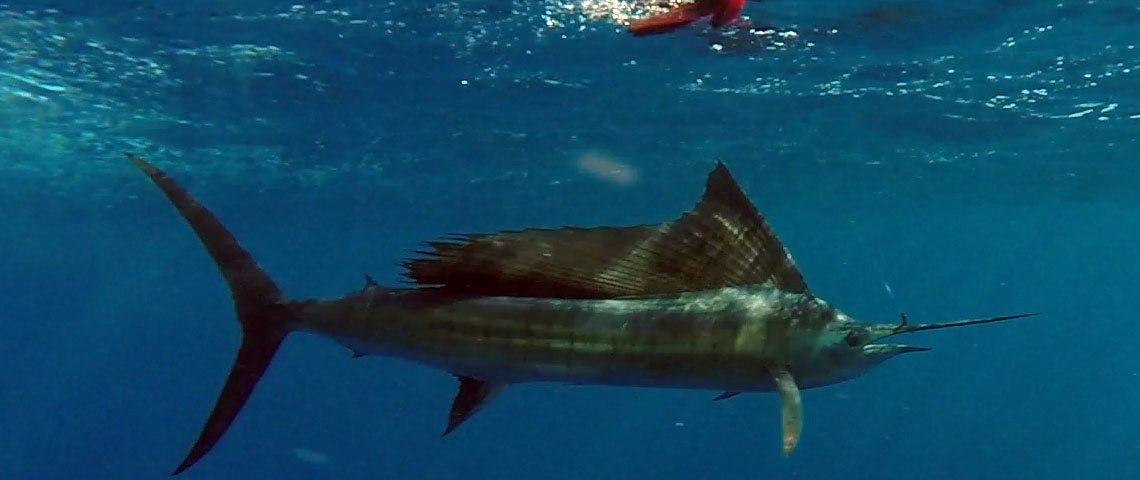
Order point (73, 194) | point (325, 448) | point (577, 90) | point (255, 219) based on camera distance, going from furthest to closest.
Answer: point (325, 448)
point (255, 219)
point (73, 194)
point (577, 90)

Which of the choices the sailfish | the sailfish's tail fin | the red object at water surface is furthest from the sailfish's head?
the sailfish's tail fin

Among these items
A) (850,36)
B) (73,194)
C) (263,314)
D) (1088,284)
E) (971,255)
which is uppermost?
(263,314)

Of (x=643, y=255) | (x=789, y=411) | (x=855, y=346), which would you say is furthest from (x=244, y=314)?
(x=855, y=346)

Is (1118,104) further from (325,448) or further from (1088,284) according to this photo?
(1088,284)

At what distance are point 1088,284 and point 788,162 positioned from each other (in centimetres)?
9584

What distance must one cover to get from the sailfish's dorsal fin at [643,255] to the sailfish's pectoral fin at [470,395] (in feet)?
1.97

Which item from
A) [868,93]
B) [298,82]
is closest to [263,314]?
[298,82]

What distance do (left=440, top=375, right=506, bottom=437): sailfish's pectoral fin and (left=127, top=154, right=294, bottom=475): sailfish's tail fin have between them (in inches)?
31.1

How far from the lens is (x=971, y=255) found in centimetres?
7719

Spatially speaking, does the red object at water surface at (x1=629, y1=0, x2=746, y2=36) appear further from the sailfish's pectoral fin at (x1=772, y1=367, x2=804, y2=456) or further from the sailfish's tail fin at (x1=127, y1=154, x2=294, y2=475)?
the sailfish's tail fin at (x1=127, y1=154, x2=294, y2=475)

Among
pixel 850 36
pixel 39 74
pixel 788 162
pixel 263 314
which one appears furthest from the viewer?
pixel 788 162

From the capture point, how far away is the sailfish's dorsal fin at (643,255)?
Answer: 292 cm

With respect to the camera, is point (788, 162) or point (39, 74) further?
point (788, 162)

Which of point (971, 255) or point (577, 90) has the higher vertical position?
point (577, 90)
